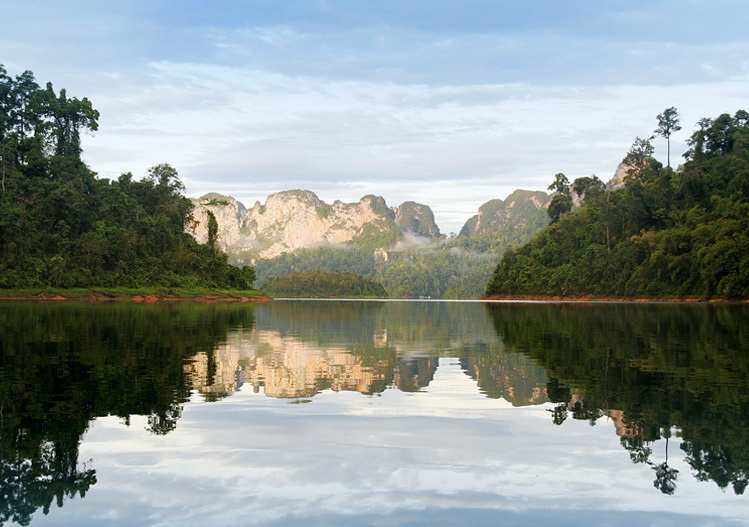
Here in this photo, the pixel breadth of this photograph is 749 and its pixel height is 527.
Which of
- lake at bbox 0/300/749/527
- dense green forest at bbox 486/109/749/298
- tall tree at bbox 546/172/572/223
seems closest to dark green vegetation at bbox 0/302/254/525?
lake at bbox 0/300/749/527

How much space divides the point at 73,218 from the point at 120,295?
16.8 m

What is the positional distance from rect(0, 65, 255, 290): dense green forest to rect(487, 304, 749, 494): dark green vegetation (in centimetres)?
8979

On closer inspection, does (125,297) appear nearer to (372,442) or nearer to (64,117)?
(64,117)

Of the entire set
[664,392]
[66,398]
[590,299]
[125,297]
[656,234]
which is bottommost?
[125,297]

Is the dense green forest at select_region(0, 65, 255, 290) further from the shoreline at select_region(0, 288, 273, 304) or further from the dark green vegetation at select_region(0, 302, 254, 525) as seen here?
the dark green vegetation at select_region(0, 302, 254, 525)

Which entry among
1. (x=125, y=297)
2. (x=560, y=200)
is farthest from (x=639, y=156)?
(x=125, y=297)

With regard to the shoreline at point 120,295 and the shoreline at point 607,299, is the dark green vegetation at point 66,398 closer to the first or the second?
the shoreline at point 120,295

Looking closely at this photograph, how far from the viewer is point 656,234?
4459 inches

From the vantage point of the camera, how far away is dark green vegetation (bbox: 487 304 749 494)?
28.8 feet

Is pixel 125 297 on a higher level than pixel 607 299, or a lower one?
lower

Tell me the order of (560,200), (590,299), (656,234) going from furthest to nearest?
(560,200)
(590,299)
(656,234)

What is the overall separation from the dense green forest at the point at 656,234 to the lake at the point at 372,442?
79.0 m

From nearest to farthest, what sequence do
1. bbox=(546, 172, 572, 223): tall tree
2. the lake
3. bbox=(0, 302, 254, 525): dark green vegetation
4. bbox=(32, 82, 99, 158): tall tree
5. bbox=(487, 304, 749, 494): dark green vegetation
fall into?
the lake, bbox=(0, 302, 254, 525): dark green vegetation, bbox=(487, 304, 749, 494): dark green vegetation, bbox=(32, 82, 99, 158): tall tree, bbox=(546, 172, 572, 223): tall tree

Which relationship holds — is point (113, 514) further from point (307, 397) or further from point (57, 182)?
point (57, 182)
